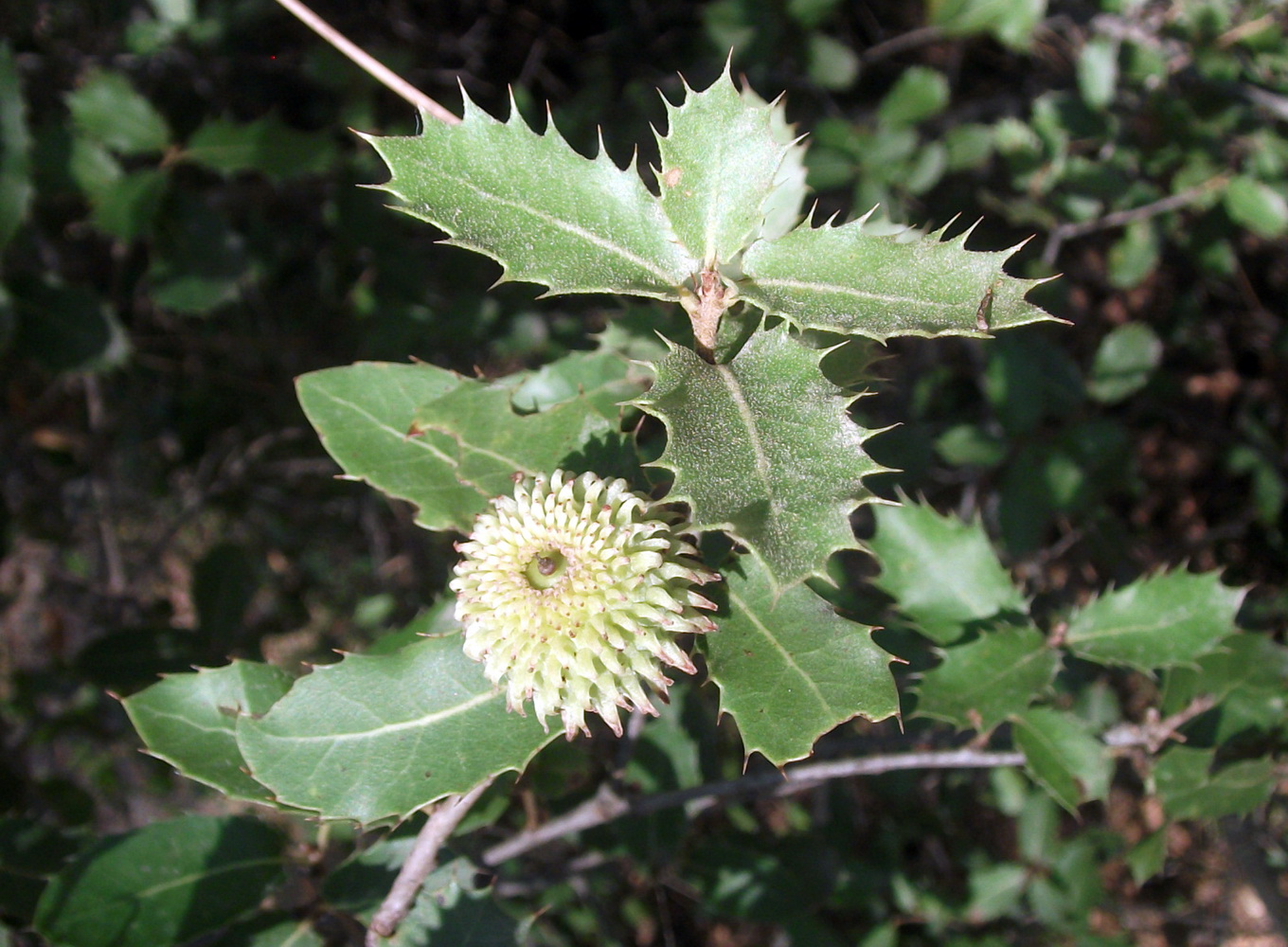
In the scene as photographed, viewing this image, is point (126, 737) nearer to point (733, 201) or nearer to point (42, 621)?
point (42, 621)

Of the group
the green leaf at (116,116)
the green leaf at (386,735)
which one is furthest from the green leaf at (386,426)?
the green leaf at (116,116)

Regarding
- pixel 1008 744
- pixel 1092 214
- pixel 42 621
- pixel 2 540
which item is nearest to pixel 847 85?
pixel 1092 214

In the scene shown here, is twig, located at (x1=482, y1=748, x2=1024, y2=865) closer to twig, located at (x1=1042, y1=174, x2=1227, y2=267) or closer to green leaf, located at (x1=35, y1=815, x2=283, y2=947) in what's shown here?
green leaf, located at (x1=35, y1=815, x2=283, y2=947)

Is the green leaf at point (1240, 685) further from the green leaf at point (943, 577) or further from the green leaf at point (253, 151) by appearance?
the green leaf at point (253, 151)

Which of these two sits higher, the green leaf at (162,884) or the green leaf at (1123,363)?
the green leaf at (1123,363)

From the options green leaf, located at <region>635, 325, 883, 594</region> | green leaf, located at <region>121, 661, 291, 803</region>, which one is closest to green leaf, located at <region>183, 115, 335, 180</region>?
green leaf, located at <region>121, 661, 291, 803</region>

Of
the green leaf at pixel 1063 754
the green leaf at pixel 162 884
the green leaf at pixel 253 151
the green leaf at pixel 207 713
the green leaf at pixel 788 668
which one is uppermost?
the green leaf at pixel 253 151
